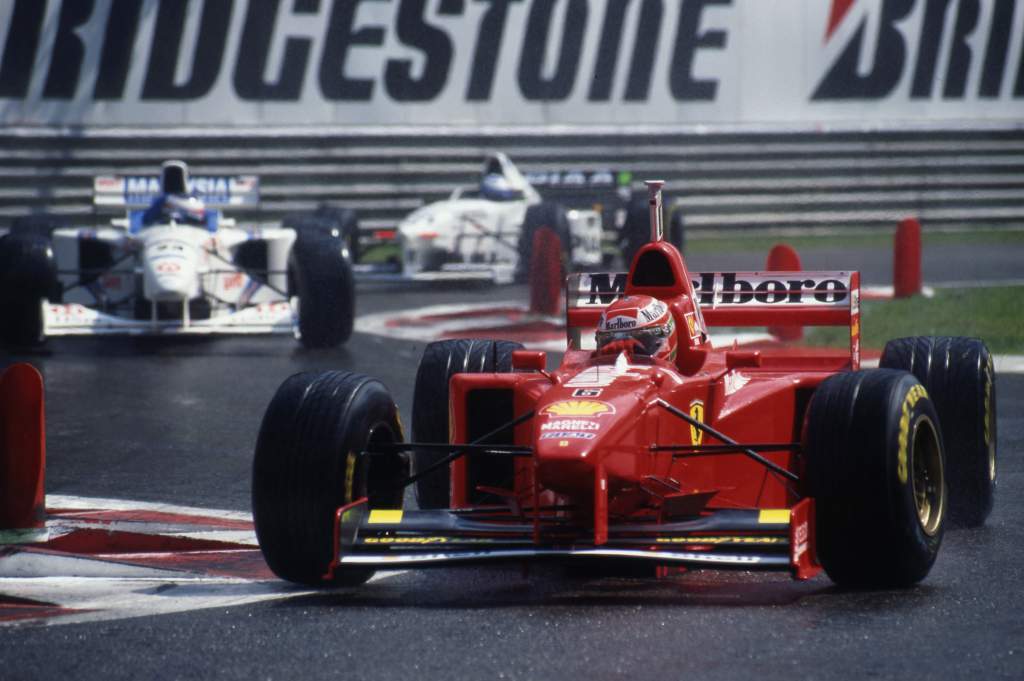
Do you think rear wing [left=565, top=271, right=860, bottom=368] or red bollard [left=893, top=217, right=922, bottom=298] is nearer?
rear wing [left=565, top=271, right=860, bottom=368]

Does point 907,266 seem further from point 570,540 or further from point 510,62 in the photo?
point 570,540

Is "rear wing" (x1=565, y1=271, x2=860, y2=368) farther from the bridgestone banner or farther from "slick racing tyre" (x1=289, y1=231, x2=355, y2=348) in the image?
the bridgestone banner

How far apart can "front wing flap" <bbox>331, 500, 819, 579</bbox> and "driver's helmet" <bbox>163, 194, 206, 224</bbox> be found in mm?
11078

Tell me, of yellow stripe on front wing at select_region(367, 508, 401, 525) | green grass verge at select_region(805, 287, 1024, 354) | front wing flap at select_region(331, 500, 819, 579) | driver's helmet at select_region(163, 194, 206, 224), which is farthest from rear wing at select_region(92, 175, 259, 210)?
front wing flap at select_region(331, 500, 819, 579)

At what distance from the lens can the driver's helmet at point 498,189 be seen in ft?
78.5

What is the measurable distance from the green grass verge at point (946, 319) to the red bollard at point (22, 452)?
8.92 m

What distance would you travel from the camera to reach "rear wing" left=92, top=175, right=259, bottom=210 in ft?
60.3

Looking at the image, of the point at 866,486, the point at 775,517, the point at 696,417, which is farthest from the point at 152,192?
the point at 866,486

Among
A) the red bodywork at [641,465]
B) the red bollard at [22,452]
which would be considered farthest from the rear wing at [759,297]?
the red bollard at [22,452]

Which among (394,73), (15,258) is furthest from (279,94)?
(15,258)

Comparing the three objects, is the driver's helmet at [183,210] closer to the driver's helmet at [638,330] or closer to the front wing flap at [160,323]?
the front wing flap at [160,323]

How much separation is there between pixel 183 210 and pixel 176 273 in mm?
1379

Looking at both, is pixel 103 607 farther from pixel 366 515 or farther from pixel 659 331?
pixel 659 331

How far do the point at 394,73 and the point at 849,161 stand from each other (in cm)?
741
